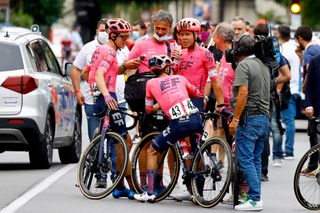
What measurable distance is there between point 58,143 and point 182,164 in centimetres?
473

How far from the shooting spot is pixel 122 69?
51.1 feet

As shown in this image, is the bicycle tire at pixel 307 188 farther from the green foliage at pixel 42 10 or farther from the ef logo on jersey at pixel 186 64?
the green foliage at pixel 42 10

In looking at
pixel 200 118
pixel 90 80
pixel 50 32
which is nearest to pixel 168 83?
pixel 200 118

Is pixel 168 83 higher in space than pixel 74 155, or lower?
higher

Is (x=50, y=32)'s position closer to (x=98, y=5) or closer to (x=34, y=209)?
(x=98, y=5)

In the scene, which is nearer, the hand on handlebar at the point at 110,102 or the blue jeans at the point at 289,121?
the hand on handlebar at the point at 110,102

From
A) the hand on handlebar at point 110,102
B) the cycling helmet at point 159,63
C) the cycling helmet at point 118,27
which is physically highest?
the cycling helmet at point 118,27

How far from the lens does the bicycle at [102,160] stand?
14.9m

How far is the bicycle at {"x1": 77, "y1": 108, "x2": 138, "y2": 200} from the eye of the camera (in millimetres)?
14914

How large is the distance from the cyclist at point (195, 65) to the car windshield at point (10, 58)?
324cm

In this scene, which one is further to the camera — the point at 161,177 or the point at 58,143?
the point at 58,143

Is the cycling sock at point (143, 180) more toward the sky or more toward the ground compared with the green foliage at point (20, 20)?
more toward the sky

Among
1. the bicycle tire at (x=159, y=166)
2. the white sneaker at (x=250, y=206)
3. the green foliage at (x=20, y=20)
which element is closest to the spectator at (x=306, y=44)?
the bicycle tire at (x=159, y=166)

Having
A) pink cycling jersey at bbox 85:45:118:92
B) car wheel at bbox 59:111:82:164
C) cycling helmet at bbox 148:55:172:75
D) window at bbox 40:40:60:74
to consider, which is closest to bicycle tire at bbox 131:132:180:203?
cycling helmet at bbox 148:55:172:75
